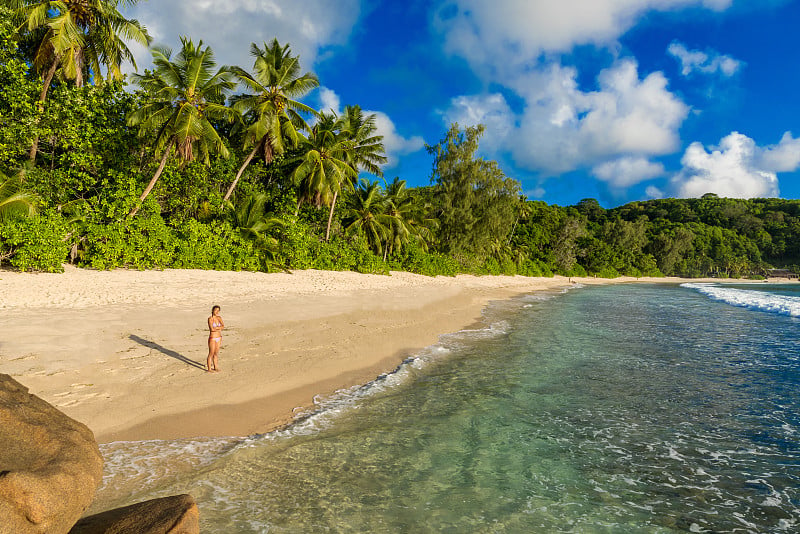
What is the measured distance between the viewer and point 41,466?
8.41ft

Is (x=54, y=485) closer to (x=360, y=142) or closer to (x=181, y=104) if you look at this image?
(x=181, y=104)

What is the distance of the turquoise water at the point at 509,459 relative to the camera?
4.32 metres

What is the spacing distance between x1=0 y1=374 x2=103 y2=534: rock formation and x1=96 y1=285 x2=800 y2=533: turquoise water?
5.18ft

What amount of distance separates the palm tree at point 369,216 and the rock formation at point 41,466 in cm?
3100

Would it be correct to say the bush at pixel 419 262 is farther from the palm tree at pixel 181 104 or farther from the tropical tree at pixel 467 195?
the palm tree at pixel 181 104

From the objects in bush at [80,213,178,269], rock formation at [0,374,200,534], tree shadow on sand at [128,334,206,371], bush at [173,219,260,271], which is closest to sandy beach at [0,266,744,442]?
tree shadow on sand at [128,334,206,371]

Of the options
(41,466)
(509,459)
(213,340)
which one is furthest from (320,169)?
(41,466)

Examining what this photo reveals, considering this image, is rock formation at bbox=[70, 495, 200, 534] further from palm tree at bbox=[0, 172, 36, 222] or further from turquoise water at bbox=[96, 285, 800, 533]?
palm tree at bbox=[0, 172, 36, 222]

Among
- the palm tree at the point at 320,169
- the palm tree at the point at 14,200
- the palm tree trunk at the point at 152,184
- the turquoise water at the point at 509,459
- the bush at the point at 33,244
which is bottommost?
the turquoise water at the point at 509,459

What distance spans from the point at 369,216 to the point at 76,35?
2184 centimetres

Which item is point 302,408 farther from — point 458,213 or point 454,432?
point 458,213

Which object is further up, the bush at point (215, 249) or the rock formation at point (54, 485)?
the bush at point (215, 249)

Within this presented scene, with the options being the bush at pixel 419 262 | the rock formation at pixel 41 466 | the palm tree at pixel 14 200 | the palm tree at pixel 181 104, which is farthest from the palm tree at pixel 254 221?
the rock formation at pixel 41 466

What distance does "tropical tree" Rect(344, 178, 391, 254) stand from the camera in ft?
113
